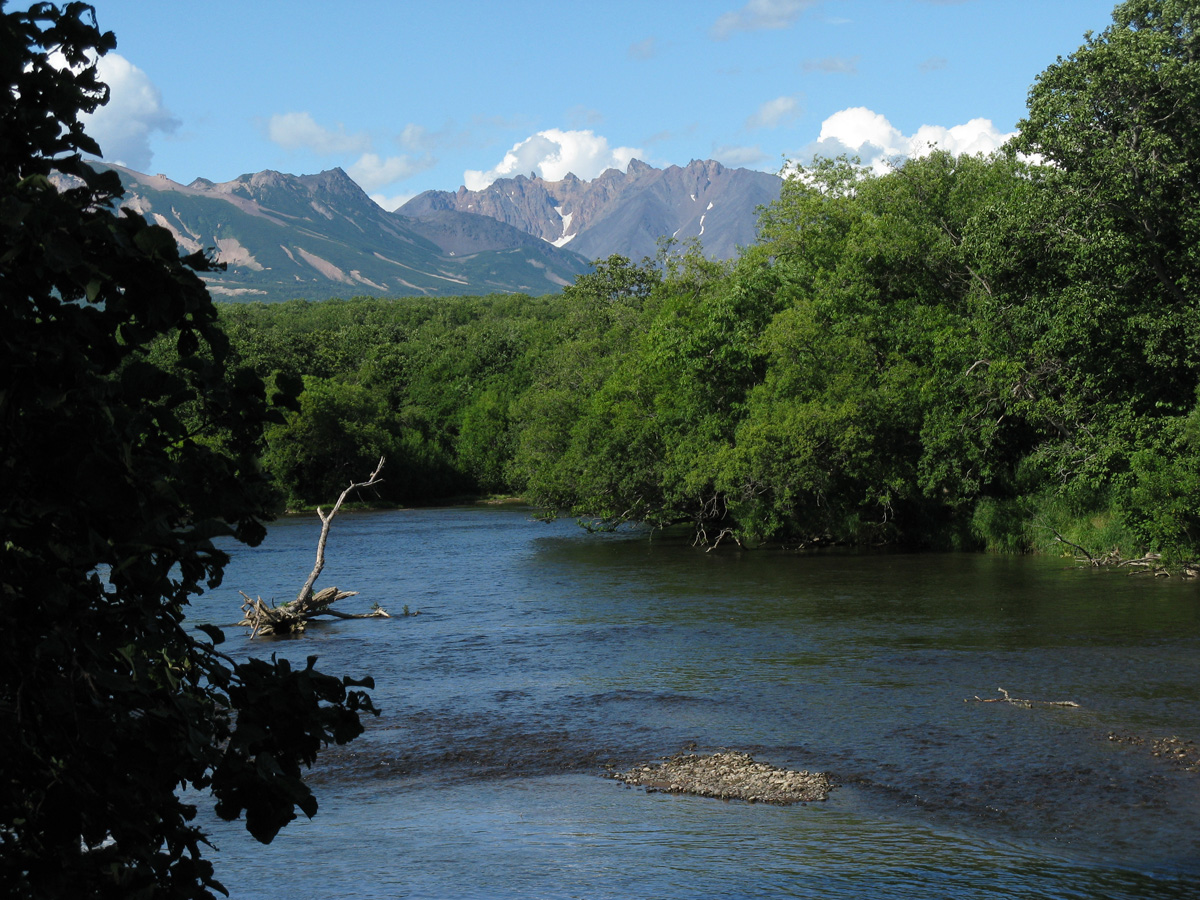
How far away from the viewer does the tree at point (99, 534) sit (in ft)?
11.3

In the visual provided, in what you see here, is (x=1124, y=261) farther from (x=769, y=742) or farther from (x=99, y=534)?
(x=99, y=534)

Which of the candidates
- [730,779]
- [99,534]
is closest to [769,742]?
[730,779]

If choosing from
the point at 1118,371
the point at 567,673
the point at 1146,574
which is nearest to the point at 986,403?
the point at 1118,371

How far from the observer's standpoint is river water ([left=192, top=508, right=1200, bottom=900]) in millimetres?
11375

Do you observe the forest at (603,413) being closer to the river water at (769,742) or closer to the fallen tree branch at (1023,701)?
the river water at (769,742)

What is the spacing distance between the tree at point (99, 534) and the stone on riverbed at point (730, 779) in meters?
10.3

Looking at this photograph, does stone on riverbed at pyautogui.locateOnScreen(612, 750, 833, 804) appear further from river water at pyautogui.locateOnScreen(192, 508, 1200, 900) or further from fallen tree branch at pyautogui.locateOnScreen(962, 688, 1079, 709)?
fallen tree branch at pyautogui.locateOnScreen(962, 688, 1079, 709)

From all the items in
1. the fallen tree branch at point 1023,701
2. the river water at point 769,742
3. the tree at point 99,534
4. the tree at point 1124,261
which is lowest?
the river water at point 769,742

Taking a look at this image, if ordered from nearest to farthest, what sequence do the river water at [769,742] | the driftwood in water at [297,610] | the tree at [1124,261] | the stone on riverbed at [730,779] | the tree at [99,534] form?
the tree at [99,534] < the river water at [769,742] < the stone on riverbed at [730,779] < the driftwood in water at [297,610] < the tree at [1124,261]

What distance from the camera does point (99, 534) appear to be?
139 inches

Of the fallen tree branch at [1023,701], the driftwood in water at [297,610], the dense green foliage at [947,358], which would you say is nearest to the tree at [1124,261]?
the dense green foliage at [947,358]

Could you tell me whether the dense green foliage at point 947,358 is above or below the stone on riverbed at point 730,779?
above

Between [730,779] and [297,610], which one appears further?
[297,610]

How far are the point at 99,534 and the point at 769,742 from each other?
45.2 ft
